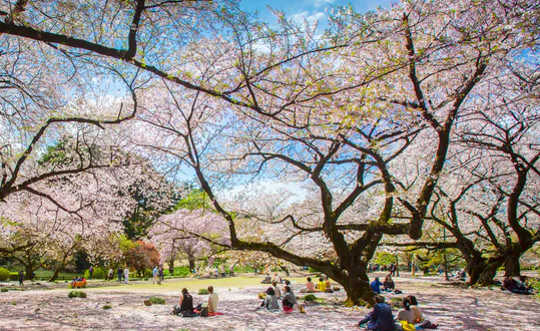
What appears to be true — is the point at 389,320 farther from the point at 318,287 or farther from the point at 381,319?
the point at 318,287

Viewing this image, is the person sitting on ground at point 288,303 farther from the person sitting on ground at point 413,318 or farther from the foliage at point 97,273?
the foliage at point 97,273

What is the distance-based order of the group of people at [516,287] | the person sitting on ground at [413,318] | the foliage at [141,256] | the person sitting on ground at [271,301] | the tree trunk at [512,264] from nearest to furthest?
1. the person sitting on ground at [413,318]
2. the person sitting on ground at [271,301]
3. the group of people at [516,287]
4. the tree trunk at [512,264]
5. the foliage at [141,256]

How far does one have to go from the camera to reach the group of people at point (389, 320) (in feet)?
23.3

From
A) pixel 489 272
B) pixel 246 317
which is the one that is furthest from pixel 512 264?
pixel 246 317

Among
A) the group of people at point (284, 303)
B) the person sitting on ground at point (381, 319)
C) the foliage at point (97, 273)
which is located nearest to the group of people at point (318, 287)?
the group of people at point (284, 303)

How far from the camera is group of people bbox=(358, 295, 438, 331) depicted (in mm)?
7113

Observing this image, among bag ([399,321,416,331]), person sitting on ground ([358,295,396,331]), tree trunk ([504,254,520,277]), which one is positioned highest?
tree trunk ([504,254,520,277])

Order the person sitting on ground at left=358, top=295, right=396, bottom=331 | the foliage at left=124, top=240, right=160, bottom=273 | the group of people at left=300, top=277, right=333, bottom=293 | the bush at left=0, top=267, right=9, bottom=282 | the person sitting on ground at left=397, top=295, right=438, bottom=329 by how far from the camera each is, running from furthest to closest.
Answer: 1. the foliage at left=124, top=240, right=160, bottom=273
2. the bush at left=0, top=267, right=9, bottom=282
3. the group of people at left=300, top=277, right=333, bottom=293
4. the person sitting on ground at left=397, top=295, right=438, bottom=329
5. the person sitting on ground at left=358, top=295, right=396, bottom=331

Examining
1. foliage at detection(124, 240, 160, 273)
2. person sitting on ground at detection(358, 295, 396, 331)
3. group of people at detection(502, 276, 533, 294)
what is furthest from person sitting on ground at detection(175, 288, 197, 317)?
foliage at detection(124, 240, 160, 273)

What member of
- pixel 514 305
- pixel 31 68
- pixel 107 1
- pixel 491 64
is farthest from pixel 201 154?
pixel 514 305

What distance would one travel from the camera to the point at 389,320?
7.14 meters

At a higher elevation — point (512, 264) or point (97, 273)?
point (512, 264)

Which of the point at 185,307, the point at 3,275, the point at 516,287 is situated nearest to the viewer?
the point at 185,307

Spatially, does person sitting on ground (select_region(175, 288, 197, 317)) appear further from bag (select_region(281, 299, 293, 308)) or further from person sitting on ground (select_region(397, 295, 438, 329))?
person sitting on ground (select_region(397, 295, 438, 329))
